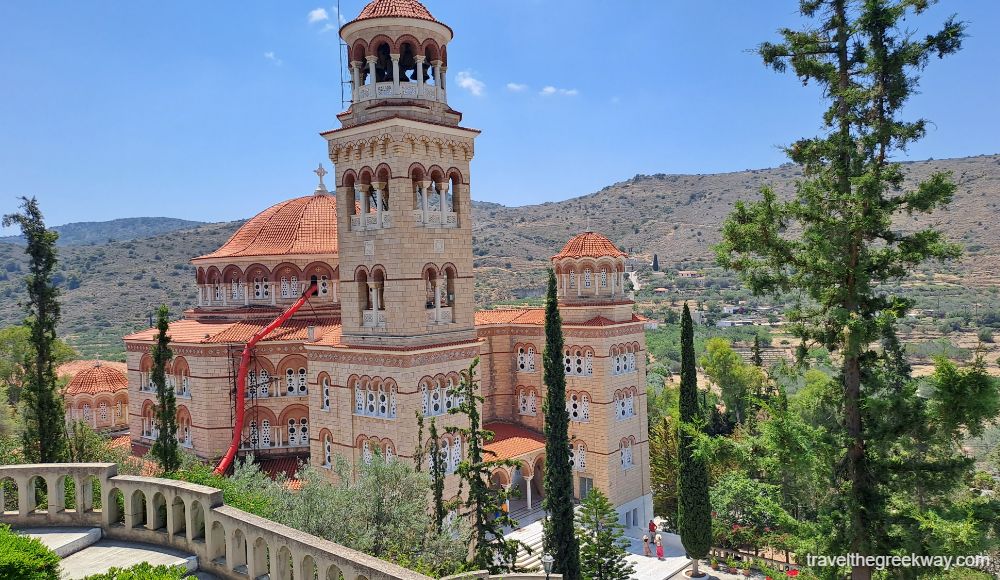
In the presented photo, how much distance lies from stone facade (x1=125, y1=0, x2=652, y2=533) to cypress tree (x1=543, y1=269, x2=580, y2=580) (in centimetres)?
435

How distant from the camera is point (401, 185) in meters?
21.1

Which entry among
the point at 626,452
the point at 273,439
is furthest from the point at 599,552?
the point at 273,439

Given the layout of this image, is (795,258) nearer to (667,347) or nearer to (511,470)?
(511,470)

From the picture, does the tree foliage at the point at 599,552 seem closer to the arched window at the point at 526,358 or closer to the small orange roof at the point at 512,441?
the small orange roof at the point at 512,441

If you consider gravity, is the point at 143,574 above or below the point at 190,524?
above

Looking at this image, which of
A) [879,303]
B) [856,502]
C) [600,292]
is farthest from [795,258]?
[600,292]

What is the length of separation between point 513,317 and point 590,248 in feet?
15.7

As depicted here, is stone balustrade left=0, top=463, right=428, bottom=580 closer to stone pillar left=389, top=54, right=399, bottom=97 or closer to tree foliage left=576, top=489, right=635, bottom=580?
tree foliage left=576, top=489, right=635, bottom=580

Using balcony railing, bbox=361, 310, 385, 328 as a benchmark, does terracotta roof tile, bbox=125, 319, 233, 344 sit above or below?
below

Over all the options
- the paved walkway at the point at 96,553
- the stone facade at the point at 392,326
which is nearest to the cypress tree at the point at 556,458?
the stone facade at the point at 392,326

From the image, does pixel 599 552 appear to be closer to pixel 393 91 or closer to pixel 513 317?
pixel 513 317

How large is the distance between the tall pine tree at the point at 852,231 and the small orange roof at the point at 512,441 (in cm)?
1538

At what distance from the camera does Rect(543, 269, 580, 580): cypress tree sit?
17797 mm

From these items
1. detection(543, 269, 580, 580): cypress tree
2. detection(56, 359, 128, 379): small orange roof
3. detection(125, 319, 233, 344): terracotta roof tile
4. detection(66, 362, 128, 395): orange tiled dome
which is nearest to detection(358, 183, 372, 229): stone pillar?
detection(543, 269, 580, 580): cypress tree
